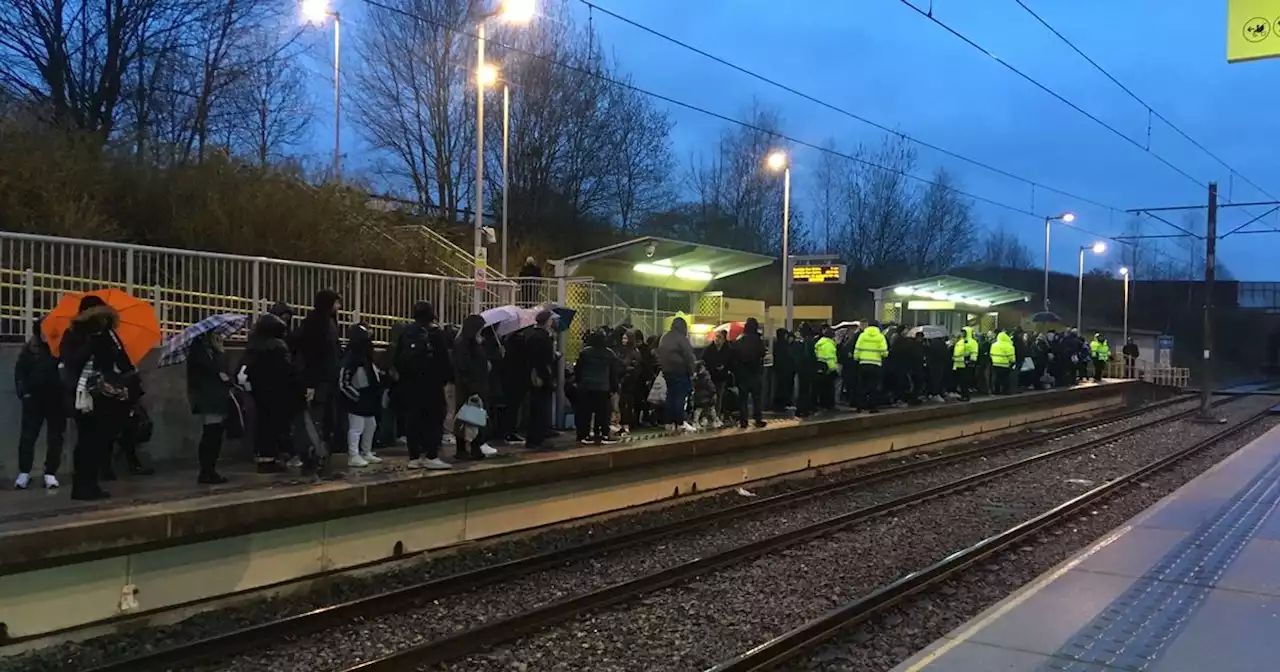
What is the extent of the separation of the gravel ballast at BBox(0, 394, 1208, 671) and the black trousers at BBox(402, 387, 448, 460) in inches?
47.8

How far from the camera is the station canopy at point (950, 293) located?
26.5m

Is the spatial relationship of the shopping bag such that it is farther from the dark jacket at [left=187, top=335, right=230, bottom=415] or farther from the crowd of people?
the dark jacket at [left=187, top=335, right=230, bottom=415]

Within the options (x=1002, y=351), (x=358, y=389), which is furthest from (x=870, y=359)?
(x=358, y=389)

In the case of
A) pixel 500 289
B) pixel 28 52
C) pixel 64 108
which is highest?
pixel 28 52

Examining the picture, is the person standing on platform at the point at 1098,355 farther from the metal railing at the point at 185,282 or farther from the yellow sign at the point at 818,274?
the metal railing at the point at 185,282

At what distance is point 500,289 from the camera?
50.5 ft

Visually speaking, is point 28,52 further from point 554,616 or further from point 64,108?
point 554,616

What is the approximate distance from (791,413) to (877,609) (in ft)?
33.5

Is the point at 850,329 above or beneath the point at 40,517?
above

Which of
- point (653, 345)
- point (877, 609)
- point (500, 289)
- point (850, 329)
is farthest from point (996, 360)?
point (877, 609)

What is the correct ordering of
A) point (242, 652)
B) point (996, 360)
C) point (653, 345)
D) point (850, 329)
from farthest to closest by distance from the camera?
1. point (996, 360)
2. point (850, 329)
3. point (653, 345)
4. point (242, 652)

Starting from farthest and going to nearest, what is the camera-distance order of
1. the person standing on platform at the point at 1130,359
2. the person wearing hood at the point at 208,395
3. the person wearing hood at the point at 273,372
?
the person standing on platform at the point at 1130,359 < the person wearing hood at the point at 273,372 < the person wearing hood at the point at 208,395

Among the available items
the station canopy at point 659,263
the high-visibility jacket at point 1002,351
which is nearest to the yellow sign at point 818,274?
the station canopy at point 659,263

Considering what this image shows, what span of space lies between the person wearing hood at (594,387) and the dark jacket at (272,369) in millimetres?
4119
